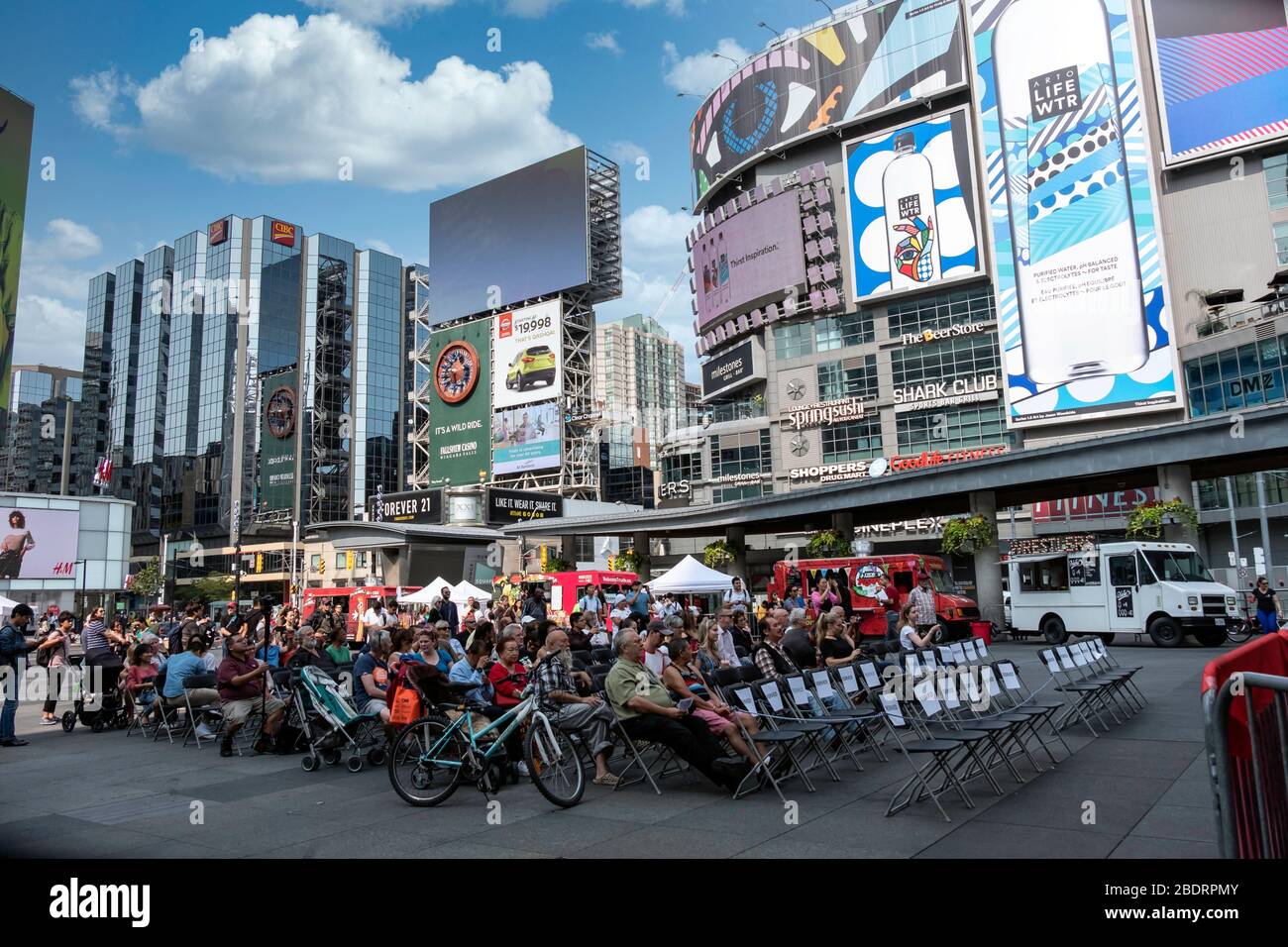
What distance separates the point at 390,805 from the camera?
25.5 ft

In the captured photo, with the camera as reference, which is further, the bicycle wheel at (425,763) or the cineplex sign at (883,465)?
the cineplex sign at (883,465)

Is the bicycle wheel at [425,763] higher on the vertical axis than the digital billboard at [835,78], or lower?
lower

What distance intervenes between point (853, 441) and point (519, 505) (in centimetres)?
2780

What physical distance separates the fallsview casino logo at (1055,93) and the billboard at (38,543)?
197ft

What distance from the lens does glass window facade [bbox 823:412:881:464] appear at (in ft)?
199

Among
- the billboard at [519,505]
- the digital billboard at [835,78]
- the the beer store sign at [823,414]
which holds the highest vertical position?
the digital billboard at [835,78]

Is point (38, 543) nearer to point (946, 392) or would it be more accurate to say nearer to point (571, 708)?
point (571, 708)

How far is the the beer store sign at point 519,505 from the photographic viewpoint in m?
70.7

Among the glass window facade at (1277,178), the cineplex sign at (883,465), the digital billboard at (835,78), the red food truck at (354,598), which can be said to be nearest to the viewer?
the red food truck at (354,598)

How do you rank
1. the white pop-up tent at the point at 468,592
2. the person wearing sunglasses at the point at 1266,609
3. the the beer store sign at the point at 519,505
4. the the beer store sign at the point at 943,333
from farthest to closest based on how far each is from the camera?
the the beer store sign at the point at 519,505 → the the beer store sign at the point at 943,333 → the white pop-up tent at the point at 468,592 → the person wearing sunglasses at the point at 1266,609

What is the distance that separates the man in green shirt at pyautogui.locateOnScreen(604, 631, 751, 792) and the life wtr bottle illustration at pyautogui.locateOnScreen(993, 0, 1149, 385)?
47772 mm

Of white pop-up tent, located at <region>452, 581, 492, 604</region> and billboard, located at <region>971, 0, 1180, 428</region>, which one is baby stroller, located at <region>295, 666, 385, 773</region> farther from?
billboard, located at <region>971, 0, 1180, 428</region>

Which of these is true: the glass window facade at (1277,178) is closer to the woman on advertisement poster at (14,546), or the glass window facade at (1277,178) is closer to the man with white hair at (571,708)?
the man with white hair at (571,708)
